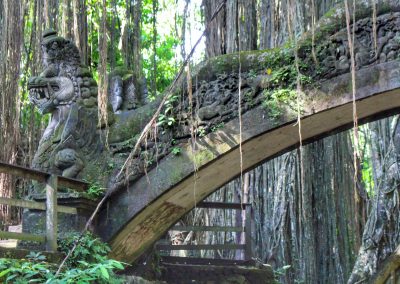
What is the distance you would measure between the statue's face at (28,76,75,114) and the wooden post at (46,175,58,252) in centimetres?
107

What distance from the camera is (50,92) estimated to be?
6090 mm

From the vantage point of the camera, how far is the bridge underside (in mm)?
5477

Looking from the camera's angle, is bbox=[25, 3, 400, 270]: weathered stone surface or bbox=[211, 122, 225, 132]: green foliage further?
bbox=[211, 122, 225, 132]: green foliage

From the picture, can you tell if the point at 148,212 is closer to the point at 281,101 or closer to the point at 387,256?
the point at 281,101

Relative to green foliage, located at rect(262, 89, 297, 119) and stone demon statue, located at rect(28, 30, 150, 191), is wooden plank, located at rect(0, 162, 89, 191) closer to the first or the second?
stone demon statue, located at rect(28, 30, 150, 191)

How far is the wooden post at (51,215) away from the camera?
5.07 m

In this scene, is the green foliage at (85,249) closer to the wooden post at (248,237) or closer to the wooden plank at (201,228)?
the wooden plank at (201,228)

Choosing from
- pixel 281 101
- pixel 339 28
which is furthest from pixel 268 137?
pixel 339 28

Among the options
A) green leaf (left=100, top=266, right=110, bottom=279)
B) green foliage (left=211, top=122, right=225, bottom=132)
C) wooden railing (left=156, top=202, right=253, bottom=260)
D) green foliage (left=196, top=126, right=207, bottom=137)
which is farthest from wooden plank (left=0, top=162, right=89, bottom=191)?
wooden railing (left=156, top=202, right=253, bottom=260)

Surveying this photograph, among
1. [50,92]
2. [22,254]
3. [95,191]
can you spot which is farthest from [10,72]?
[22,254]

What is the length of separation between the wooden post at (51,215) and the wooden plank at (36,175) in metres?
0.08

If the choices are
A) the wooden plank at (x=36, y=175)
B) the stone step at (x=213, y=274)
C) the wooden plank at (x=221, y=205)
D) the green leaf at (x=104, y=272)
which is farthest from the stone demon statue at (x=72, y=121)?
the green leaf at (x=104, y=272)

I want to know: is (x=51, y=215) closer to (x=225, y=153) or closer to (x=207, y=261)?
(x=225, y=153)

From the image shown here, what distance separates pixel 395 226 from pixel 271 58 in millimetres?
2460
